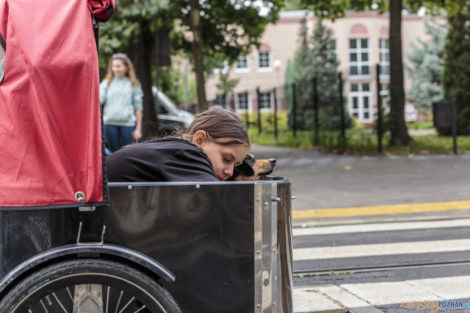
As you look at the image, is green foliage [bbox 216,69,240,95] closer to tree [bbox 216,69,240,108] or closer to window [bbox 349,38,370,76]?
tree [bbox 216,69,240,108]

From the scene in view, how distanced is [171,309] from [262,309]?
0.37 meters

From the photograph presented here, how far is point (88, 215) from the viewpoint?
236 centimetres

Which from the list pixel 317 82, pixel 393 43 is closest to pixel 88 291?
pixel 393 43

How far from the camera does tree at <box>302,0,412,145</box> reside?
52.2 feet

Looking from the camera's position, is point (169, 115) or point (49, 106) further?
point (169, 115)

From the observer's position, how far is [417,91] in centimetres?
4016

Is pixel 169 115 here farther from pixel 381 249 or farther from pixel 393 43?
pixel 381 249

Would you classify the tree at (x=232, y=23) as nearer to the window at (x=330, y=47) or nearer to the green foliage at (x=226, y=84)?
the green foliage at (x=226, y=84)

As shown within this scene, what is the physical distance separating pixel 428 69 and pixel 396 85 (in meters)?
24.6

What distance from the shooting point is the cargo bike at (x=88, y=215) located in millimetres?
2227

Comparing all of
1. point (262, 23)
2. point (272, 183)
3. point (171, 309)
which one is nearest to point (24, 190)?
point (171, 309)

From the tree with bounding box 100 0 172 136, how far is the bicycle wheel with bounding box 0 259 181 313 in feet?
34.1

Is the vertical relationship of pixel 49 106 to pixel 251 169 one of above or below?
above

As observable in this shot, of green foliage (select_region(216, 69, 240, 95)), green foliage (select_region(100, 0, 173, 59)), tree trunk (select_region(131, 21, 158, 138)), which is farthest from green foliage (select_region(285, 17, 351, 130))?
green foliage (select_region(100, 0, 173, 59))
